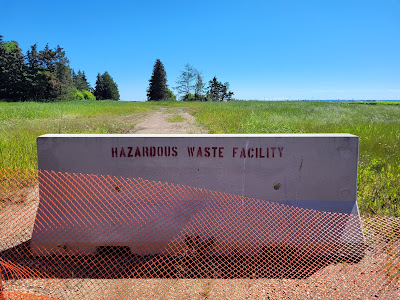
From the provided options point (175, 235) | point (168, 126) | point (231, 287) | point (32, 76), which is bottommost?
point (231, 287)

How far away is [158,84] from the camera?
8512 centimetres

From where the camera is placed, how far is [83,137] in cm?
402

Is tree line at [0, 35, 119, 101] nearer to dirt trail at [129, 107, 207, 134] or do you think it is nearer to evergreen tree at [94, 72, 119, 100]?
evergreen tree at [94, 72, 119, 100]

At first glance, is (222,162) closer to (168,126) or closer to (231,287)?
(231,287)

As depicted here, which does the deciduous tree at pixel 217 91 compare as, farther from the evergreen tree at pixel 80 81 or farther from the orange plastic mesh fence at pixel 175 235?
the orange plastic mesh fence at pixel 175 235

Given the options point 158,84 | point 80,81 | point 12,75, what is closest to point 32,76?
point 12,75

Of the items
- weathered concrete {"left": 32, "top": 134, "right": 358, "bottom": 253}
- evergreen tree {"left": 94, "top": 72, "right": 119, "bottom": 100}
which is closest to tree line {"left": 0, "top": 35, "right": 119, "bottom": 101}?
evergreen tree {"left": 94, "top": 72, "right": 119, "bottom": 100}

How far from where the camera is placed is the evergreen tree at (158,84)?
8475 cm

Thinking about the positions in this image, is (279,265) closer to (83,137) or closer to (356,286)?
(356,286)

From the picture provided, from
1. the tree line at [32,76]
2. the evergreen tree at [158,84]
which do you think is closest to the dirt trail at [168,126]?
the tree line at [32,76]

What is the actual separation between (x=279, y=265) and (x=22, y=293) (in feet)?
9.58

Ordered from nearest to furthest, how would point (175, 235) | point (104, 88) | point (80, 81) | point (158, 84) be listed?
point (175, 235) → point (158, 84) → point (104, 88) → point (80, 81)

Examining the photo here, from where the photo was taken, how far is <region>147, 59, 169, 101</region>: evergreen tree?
84750 mm

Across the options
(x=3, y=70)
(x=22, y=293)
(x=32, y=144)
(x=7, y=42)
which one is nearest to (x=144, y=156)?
(x=22, y=293)
